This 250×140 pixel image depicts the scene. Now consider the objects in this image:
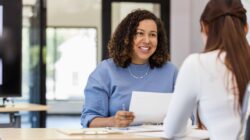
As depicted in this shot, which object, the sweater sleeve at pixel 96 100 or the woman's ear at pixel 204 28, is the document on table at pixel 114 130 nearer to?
the sweater sleeve at pixel 96 100

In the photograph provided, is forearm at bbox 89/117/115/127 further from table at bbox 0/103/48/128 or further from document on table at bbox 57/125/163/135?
table at bbox 0/103/48/128

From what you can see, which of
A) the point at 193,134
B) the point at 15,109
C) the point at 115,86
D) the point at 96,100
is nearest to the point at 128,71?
the point at 115,86

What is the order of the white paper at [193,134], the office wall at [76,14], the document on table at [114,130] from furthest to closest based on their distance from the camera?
the office wall at [76,14] → the document on table at [114,130] → the white paper at [193,134]

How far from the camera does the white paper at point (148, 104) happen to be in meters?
2.36

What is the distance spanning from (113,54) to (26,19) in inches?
177

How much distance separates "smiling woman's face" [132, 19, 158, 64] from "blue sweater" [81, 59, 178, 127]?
6 cm

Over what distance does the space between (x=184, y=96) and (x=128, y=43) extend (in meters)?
0.98

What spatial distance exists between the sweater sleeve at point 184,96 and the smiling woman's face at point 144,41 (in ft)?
2.73

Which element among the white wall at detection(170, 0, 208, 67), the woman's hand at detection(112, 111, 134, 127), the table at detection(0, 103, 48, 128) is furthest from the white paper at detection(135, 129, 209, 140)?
the white wall at detection(170, 0, 208, 67)

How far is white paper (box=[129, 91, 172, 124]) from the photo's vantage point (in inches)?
92.7

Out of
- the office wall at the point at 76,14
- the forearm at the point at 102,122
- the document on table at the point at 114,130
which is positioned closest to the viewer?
the document on table at the point at 114,130

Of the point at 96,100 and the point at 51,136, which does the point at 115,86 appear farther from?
the point at 51,136

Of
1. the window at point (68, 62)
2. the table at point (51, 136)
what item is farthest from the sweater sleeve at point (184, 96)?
the window at point (68, 62)

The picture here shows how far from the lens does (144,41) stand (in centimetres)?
259
